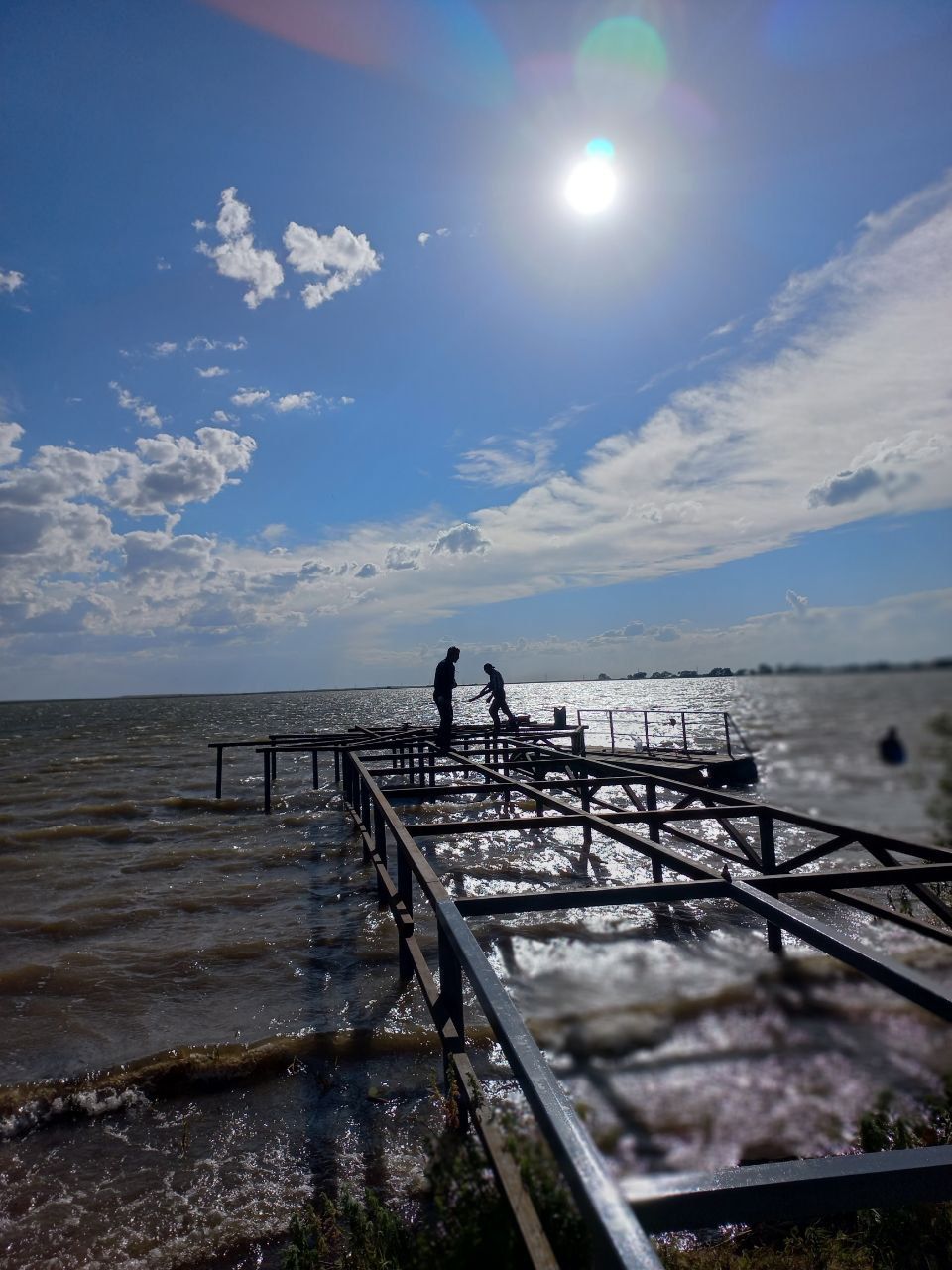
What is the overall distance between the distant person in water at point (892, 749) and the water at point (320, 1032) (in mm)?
221

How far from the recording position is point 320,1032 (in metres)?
6.47

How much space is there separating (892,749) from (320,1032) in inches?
260

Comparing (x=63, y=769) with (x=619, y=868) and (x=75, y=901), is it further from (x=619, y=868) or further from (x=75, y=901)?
(x=619, y=868)

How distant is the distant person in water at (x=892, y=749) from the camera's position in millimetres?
1235

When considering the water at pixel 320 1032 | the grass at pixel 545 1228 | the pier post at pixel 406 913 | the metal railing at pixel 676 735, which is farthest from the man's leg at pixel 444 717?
the grass at pixel 545 1228

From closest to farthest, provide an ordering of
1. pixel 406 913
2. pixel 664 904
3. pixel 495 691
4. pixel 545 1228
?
pixel 545 1228, pixel 664 904, pixel 406 913, pixel 495 691

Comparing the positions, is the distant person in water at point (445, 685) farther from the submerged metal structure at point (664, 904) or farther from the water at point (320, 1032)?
the submerged metal structure at point (664, 904)

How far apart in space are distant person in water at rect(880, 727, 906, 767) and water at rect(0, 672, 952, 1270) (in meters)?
0.22

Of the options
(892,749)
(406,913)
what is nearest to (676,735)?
(406,913)

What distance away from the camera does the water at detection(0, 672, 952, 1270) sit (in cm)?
165

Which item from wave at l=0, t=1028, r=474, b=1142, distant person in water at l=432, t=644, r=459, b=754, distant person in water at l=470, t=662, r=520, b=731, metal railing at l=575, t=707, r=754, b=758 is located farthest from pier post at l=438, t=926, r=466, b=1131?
metal railing at l=575, t=707, r=754, b=758

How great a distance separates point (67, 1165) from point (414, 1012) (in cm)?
293

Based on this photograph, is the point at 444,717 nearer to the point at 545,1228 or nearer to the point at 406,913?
the point at 406,913

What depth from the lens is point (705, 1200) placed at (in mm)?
1414
